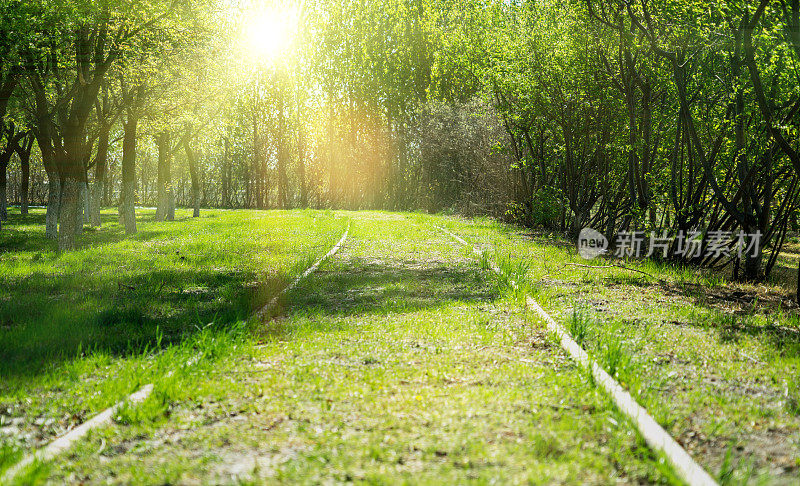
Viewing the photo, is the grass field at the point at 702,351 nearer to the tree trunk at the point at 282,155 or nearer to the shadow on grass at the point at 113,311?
the shadow on grass at the point at 113,311

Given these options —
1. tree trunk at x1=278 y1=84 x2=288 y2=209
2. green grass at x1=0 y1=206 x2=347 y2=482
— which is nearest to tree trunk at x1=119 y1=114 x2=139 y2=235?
green grass at x1=0 y1=206 x2=347 y2=482

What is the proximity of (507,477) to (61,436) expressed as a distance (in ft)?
8.75

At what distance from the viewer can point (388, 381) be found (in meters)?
5.05

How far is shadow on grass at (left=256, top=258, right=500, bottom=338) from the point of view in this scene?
8.21 m

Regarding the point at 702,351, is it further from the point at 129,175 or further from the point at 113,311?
the point at 129,175

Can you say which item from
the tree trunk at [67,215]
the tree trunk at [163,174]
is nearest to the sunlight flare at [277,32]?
the tree trunk at [163,174]

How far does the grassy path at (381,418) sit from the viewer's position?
3412mm

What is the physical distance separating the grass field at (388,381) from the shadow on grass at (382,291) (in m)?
0.07

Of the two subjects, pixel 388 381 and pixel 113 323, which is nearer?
pixel 388 381

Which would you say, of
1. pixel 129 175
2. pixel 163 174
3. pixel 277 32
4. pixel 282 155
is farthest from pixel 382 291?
pixel 282 155

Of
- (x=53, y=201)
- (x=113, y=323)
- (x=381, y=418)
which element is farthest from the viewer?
(x=53, y=201)

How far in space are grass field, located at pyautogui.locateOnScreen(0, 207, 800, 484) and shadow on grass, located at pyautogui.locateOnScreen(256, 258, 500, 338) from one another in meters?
0.07

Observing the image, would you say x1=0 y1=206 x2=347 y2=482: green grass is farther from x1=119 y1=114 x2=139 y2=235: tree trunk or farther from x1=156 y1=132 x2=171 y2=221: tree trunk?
x1=156 y1=132 x2=171 y2=221: tree trunk

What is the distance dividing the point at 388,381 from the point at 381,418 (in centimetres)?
84
